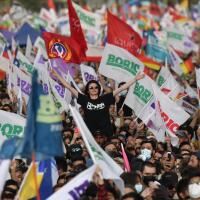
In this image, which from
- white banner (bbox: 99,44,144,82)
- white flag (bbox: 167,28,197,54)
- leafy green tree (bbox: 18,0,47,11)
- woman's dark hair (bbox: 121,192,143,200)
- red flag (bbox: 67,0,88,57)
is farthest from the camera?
leafy green tree (bbox: 18,0,47,11)

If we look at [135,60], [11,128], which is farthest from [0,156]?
[135,60]

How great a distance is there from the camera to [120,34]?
1634 centimetres

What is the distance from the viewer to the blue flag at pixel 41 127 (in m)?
6.79

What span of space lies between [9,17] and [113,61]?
60.3ft

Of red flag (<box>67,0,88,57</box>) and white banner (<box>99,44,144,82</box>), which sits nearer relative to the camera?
white banner (<box>99,44,144,82</box>)

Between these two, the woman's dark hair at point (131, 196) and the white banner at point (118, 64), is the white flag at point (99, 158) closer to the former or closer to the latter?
the woman's dark hair at point (131, 196)

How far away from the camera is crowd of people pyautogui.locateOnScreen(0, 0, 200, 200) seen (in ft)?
26.0

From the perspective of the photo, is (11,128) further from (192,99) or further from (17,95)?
(192,99)

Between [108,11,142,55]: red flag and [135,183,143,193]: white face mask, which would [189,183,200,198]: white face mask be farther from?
[108,11,142,55]: red flag

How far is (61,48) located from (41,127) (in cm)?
815

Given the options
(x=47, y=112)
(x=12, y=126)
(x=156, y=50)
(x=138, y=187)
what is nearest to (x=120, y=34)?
(x=156, y=50)

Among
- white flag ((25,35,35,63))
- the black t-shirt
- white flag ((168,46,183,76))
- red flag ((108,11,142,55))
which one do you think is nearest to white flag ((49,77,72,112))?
the black t-shirt

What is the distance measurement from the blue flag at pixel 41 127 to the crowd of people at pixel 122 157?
462mm

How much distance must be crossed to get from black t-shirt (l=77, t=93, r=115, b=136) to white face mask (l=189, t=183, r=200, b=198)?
11.3 ft
